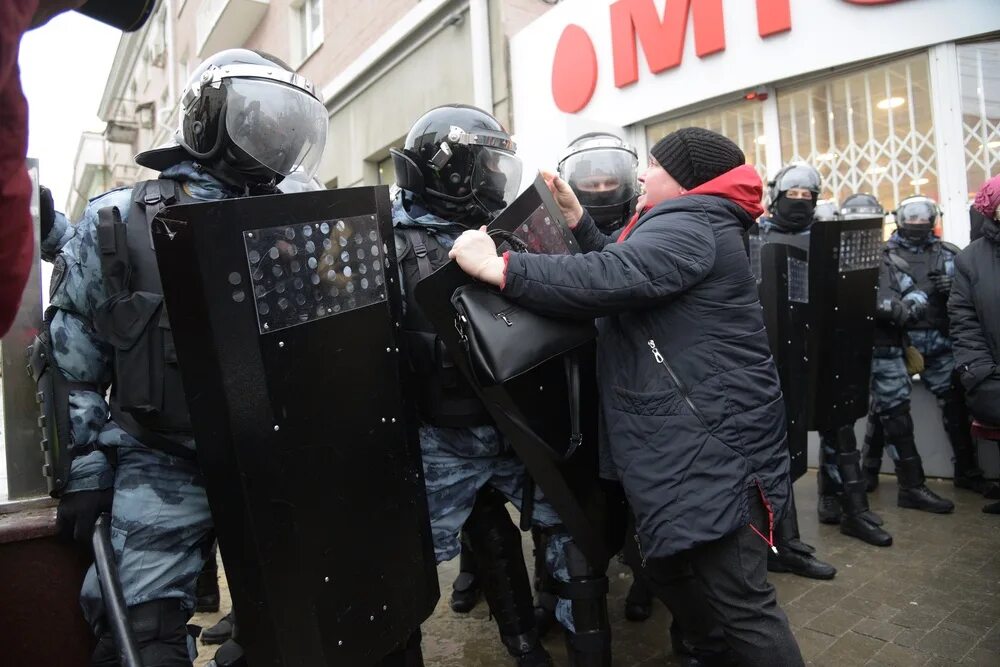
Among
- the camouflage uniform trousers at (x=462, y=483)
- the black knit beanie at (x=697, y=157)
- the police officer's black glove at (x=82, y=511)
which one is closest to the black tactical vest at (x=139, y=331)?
the police officer's black glove at (x=82, y=511)

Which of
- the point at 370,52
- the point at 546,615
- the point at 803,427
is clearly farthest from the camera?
the point at 370,52

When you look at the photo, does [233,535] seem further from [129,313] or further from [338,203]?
[338,203]

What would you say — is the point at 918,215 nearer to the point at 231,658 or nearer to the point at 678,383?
the point at 678,383

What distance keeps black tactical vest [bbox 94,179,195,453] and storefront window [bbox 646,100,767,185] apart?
5.24 metres

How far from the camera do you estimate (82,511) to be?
1733 mm

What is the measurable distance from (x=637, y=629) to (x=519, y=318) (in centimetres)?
173

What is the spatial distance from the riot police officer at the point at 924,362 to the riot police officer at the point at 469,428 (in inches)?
118

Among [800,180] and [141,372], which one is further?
[800,180]

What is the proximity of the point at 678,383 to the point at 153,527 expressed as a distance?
4.60 feet

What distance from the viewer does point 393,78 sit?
30.4 ft

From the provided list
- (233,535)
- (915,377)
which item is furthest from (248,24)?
(233,535)

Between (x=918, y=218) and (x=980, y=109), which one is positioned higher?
(x=980, y=109)

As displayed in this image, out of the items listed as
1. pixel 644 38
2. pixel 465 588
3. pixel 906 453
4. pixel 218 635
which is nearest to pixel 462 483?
pixel 465 588

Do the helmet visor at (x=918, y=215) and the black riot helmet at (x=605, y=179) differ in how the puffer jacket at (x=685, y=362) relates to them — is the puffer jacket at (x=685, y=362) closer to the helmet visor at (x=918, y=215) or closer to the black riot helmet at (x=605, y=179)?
the black riot helmet at (x=605, y=179)
